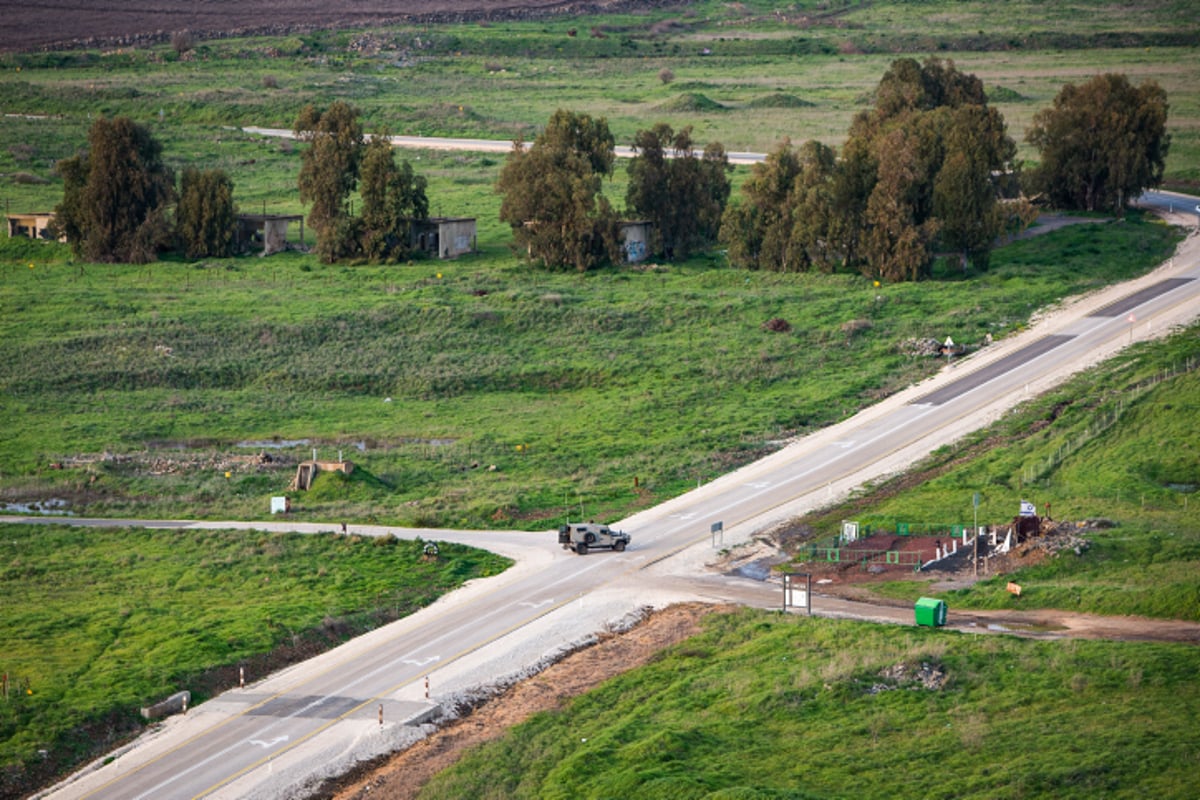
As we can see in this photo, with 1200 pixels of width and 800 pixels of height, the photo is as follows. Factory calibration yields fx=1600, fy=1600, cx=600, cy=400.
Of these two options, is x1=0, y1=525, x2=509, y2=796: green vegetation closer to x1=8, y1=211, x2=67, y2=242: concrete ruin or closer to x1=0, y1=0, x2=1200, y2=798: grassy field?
x1=0, y1=0, x2=1200, y2=798: grassy field

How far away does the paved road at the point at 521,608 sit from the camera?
4475 centimetres

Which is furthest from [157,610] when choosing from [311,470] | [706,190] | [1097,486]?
[706,190]

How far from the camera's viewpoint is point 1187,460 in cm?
7212

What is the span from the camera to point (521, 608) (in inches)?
2251

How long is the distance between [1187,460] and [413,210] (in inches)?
2414

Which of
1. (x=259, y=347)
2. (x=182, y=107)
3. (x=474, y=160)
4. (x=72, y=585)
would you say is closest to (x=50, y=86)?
(x=182, y=107)

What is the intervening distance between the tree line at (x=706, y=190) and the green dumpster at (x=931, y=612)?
2162 inches

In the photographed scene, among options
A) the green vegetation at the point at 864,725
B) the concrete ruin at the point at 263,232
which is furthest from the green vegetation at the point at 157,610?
the concrete ruin at the point at 263,232

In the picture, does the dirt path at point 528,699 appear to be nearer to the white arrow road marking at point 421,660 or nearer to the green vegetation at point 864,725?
the green vegetation at point 864,725

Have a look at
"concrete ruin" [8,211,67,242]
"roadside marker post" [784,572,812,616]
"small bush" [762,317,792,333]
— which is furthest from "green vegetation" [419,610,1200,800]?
"concrete ruin" [8,211,67,242]

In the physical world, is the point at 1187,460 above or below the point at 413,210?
below

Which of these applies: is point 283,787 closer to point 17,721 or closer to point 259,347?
point 17,721

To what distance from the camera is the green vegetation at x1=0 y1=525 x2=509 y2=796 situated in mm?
47375

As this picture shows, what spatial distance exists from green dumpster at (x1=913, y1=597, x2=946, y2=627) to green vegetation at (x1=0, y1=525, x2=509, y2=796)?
17.1 meters
